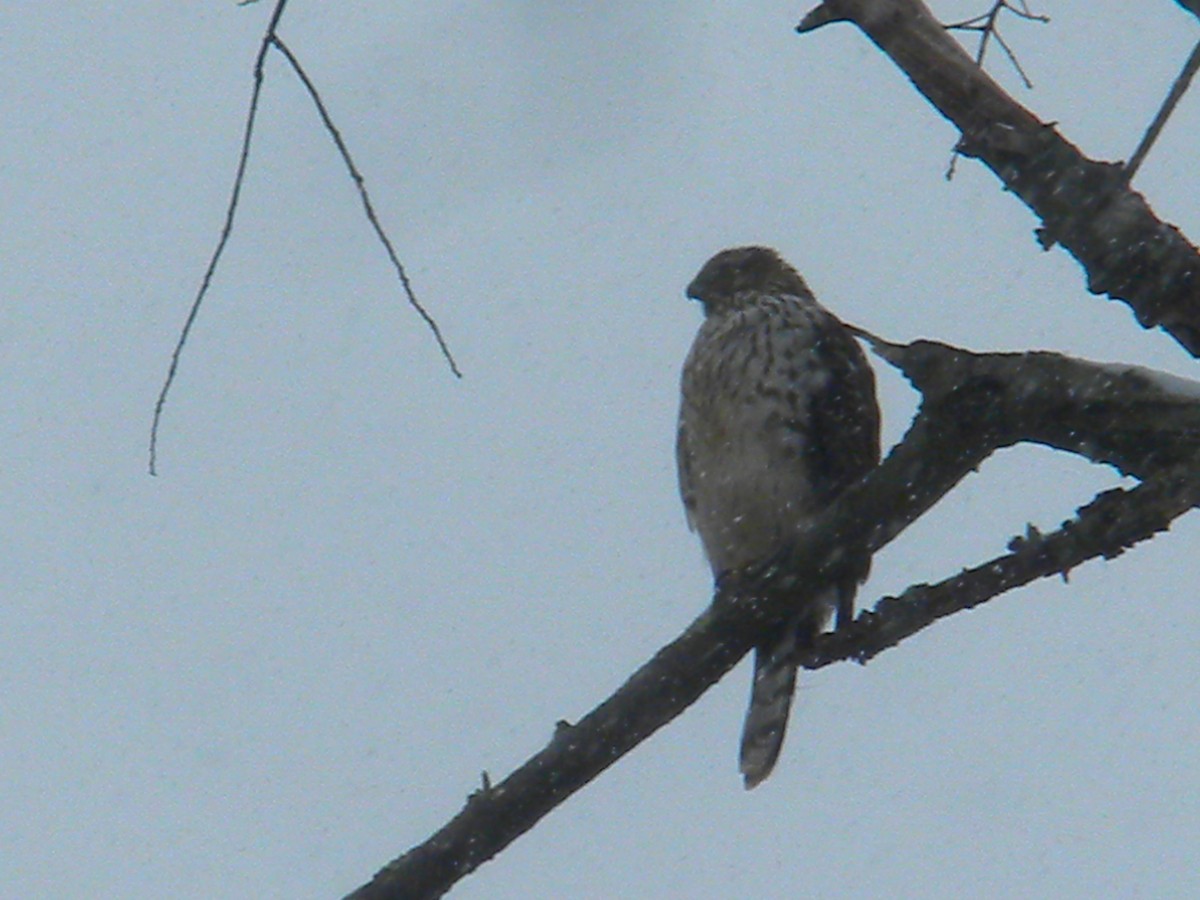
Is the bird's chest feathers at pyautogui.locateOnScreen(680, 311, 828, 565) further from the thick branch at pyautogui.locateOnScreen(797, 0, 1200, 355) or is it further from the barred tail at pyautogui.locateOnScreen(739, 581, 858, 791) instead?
the thick branch at pyautogui.locateOnScreen(797, 0, 1200, 355)

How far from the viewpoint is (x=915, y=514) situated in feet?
9.10

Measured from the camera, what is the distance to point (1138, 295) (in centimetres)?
282

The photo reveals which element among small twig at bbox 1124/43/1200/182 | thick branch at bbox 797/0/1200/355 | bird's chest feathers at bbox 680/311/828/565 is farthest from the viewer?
bird's chest feathers at bbox 680/311/828/565

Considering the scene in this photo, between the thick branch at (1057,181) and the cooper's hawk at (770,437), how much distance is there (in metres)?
1.63

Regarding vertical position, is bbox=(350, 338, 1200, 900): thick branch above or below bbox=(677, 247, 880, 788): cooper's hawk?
below

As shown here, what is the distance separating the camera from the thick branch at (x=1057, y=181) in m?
2.79

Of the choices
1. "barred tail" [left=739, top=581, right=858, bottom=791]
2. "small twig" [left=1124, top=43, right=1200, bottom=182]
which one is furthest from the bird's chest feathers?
"small twig" [left=1124, top=43, right=1200, bottom=182]

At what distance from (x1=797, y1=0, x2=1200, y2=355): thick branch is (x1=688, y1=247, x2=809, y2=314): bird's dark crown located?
84.2 inches

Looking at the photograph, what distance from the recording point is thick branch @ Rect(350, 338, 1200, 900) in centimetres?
262

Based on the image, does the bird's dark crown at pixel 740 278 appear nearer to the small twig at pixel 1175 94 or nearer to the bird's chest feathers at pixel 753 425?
the bird's chest feathers at pixel 753 425

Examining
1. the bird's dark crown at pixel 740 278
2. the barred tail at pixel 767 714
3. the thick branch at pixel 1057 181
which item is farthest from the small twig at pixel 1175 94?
the bird's dark crown at pixel 740 278

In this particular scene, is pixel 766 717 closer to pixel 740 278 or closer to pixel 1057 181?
pixel 740 278

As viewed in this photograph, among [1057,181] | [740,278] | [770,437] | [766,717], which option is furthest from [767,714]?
[1057,181]

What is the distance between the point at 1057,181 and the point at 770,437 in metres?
1.74
